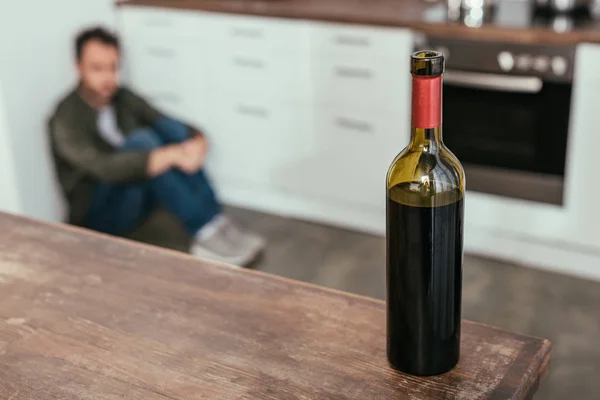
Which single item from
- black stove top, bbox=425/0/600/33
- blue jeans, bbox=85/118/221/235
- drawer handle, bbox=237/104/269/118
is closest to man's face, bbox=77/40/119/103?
blue jeans, bbox=85/118/221/235

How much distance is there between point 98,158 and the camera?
3.14m

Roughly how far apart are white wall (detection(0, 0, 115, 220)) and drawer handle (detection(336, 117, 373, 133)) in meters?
1.20

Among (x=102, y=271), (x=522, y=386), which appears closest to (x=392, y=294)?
(x=522, y=386)

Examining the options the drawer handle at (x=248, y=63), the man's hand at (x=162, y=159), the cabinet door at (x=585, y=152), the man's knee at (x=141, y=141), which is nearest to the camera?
the cabinet door at (x=585, y=152)

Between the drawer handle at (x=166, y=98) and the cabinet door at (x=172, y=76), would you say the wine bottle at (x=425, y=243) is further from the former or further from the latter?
the drawer handle at (x=166, y=98)

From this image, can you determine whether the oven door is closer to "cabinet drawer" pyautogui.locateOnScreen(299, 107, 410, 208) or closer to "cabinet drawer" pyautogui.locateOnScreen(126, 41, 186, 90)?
"cabinet drawer" pyautogui.locateOnScreen(299, 107, 410, 208)

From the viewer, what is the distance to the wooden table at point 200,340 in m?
1.00

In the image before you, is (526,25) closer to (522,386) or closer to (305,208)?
(305,208)

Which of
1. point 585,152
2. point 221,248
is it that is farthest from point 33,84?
point 585,152

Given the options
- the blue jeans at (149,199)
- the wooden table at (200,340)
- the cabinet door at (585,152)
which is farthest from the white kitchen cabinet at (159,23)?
the wooden table at (200,340)

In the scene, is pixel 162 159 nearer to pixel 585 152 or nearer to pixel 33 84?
pixel 33 84

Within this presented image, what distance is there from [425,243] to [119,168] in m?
2.34

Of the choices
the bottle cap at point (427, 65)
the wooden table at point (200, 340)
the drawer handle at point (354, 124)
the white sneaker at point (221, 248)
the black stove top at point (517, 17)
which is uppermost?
the bottle cap at point (427, 65)

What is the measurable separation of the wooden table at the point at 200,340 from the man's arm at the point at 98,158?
178 cm
